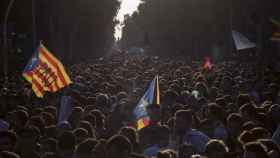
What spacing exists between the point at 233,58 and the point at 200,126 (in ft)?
160

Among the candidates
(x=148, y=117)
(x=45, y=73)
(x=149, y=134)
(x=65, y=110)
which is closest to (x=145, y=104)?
(x=148, y=117)

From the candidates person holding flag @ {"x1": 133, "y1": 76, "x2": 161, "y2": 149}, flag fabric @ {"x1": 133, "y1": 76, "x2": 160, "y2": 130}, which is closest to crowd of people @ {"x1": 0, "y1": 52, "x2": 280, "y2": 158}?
person holding flag @ {"x1": 133, "y1": 76, "x2": 161, "y2": 149}

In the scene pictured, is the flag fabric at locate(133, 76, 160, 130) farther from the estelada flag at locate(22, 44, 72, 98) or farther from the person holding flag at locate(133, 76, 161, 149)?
the estelada flag at locate(22, 44, 72, 98)

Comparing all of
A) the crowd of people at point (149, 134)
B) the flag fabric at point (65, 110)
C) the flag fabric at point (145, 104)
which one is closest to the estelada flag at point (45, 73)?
the crowd of people at point (149, 134)

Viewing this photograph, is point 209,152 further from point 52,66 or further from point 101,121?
point 52,66

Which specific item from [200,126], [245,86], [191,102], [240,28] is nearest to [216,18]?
[240,28]

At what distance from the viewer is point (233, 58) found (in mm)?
59156

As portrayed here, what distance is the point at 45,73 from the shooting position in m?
14.8

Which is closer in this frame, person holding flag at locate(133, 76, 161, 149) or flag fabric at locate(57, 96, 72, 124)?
person holding flag at locate(133, 76, 161, 149)

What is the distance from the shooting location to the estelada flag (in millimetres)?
14734

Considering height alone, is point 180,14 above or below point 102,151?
above

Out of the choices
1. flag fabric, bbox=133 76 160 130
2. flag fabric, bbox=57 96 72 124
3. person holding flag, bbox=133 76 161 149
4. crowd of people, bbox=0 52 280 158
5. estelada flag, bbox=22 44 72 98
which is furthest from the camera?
estelada flag, bbox=22 44 72 98

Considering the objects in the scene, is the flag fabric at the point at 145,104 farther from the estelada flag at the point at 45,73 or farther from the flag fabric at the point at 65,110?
the estelada flag at the point at 45,73

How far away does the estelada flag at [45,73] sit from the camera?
14734 mm
